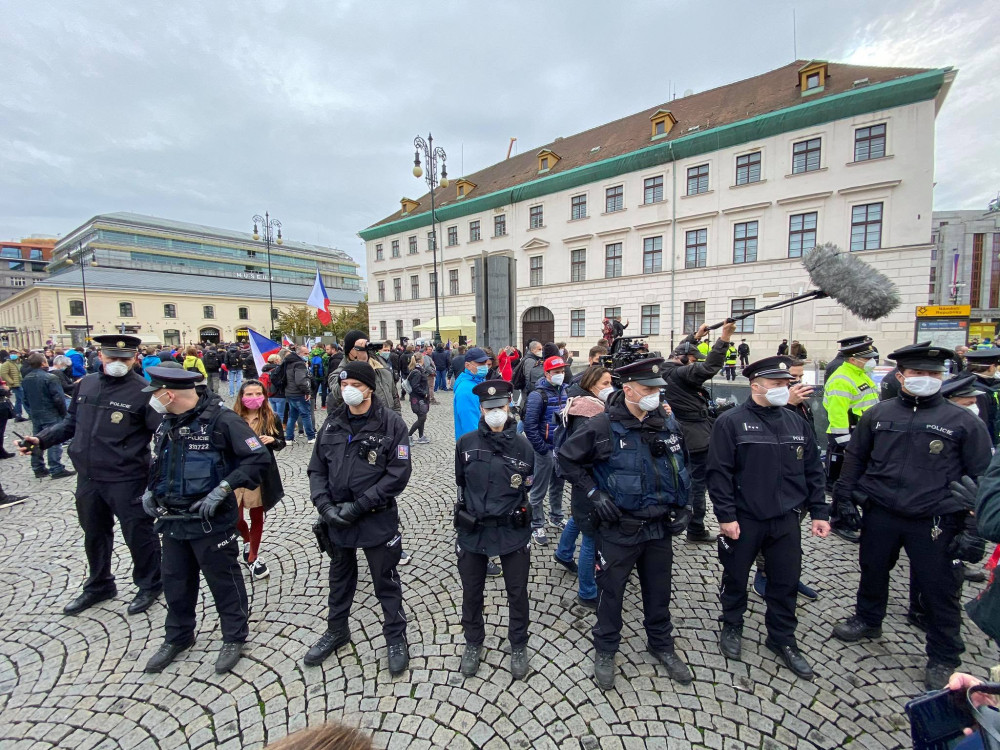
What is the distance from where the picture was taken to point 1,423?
682 centimetres

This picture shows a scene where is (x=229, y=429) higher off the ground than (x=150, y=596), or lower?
higher

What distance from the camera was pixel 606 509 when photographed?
2.72 meters

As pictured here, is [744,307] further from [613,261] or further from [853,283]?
[853,283]

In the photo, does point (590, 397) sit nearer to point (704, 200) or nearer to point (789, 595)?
point (789, 595)

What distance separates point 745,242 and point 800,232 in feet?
7.90

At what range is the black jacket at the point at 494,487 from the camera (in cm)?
289

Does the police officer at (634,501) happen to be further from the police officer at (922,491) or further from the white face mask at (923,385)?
the white face mask at (923,385)

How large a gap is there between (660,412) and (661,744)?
1976mm

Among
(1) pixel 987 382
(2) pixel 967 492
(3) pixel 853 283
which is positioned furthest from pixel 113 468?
(1) pixel 987 382

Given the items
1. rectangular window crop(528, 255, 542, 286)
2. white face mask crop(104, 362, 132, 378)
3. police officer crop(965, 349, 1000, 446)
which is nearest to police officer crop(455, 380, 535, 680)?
white face mask crop(104, 362, 132, 378)

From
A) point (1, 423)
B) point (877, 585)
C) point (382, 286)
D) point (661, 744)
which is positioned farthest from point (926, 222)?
point (382, 286)

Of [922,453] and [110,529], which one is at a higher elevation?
[922,453]

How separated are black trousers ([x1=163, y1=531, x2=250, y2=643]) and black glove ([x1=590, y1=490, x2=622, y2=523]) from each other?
2.64 meters

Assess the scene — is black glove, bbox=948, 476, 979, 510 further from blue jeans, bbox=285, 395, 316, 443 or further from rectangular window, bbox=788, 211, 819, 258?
rectangular window, bbox=788, 211, 819, 258
